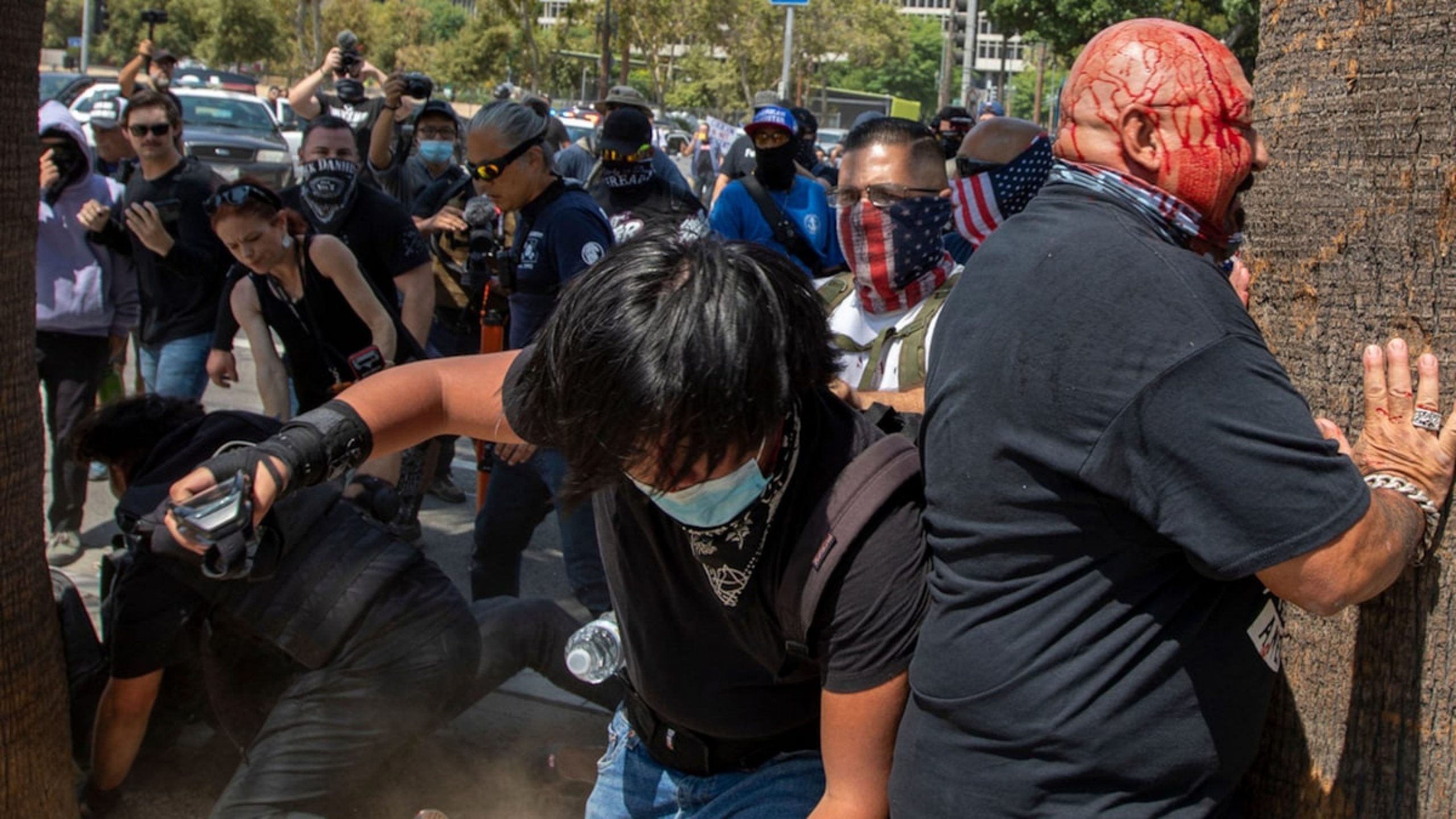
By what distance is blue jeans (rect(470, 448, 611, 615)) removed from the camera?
14.0ft

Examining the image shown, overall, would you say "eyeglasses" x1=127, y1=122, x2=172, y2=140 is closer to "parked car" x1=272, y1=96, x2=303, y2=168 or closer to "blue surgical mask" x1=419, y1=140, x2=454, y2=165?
"blue surgical mask" x1=419, y1=140, x2=454, y2=165

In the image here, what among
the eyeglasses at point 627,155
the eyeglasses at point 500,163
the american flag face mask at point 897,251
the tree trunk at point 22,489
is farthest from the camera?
the eyeglasses at point 627,155

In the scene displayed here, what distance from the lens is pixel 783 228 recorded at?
5.91 m

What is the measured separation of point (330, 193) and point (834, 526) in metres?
4.21

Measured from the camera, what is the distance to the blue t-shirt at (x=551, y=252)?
15.0ft

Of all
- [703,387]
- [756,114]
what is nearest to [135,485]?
[703,387]

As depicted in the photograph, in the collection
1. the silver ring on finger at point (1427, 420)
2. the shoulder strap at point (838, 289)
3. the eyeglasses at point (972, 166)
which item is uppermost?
the eyeglasses at point (972, 166)

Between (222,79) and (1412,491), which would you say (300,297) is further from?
(222,79)

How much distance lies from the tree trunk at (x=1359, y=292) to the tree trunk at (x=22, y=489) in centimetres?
253

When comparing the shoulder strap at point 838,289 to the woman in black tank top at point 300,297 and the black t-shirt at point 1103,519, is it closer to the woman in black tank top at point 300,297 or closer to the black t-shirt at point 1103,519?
the woman in black tank top at point 300,297

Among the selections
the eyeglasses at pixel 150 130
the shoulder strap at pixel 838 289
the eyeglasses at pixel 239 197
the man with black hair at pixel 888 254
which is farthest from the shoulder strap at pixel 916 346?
the eyeglasses at pixel 150 130

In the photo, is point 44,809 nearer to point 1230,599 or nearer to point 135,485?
point 135,485

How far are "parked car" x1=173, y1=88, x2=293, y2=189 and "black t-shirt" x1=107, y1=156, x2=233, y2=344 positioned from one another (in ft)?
35.1

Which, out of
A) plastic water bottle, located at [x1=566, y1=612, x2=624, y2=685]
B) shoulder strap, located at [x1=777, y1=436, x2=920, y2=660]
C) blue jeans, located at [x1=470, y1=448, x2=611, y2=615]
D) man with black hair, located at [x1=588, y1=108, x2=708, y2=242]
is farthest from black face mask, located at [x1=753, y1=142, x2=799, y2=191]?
shoulder strap, located at [x1=777, y1=436, x2=920, y2=660]
